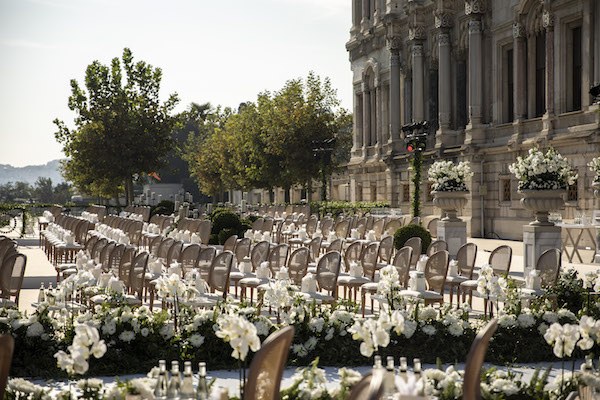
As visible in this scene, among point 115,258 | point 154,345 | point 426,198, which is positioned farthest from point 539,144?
point 154,345

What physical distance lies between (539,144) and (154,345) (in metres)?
23.7

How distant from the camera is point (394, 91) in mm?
47219

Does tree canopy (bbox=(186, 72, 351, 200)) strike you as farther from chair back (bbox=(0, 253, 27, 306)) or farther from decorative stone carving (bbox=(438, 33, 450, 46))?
chair back (bbox=(0, 253, 27, 306))

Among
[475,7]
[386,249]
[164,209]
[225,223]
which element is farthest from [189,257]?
[164,209]

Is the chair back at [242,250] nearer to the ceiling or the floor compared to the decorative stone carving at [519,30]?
nearer to the floor

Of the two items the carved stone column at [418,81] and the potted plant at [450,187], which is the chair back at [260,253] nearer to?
the potted plant at [450,187]

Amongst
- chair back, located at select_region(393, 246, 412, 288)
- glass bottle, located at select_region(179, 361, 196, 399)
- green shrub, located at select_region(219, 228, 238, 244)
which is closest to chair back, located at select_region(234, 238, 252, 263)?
chair back, located at select_region(393, 246, 412, 288)

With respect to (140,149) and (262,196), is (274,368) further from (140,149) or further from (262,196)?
(262,196)

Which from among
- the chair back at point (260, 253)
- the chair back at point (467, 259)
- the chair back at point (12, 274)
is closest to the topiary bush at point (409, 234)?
the chair back at point (260, 253)

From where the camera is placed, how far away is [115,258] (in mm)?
15844

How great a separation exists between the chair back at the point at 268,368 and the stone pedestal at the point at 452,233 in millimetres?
17690

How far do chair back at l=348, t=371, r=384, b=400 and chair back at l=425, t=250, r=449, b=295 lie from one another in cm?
916

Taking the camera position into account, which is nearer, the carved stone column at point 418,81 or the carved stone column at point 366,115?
the carved stone column at point 418,81

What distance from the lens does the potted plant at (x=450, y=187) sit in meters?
23.0
